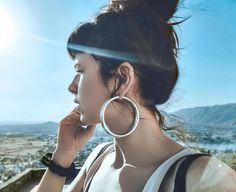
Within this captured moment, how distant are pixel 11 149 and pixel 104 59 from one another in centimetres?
72

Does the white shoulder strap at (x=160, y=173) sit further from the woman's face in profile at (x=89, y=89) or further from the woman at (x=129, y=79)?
the woman's face in profile at (x=89, y=89)

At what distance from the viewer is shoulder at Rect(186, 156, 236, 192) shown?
0.45 meters

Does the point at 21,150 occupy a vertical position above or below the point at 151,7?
below

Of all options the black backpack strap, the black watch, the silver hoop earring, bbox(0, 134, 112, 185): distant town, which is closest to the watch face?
the black watch

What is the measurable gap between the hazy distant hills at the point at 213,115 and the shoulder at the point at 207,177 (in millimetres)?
422

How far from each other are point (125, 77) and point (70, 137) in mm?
255

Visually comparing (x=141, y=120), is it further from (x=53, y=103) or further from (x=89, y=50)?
(x=53, y=103)

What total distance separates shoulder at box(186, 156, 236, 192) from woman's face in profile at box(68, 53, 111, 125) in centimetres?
19

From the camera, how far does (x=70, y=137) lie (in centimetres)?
73

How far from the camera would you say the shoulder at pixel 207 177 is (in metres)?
0.45

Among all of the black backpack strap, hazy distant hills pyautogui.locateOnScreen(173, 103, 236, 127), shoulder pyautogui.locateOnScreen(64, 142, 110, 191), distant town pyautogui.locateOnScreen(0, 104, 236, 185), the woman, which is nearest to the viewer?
the black backpack strap

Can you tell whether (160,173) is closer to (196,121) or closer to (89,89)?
(89,89)

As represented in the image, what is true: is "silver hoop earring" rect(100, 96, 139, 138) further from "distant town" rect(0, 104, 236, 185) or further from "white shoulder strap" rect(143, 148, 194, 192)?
"distant town" rect(0, 104, 236, 185)

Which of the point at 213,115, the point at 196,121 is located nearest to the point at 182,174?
the point at 196,121
